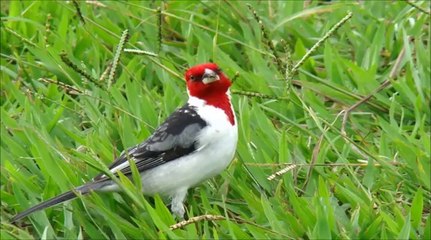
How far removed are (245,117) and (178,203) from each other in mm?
688

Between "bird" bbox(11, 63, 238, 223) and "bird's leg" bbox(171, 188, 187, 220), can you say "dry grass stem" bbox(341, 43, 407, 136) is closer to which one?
"bird" bbox(11, 63, 238, 223)

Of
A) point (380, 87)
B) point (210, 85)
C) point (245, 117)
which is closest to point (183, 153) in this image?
point (210, 85)

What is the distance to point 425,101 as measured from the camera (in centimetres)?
529

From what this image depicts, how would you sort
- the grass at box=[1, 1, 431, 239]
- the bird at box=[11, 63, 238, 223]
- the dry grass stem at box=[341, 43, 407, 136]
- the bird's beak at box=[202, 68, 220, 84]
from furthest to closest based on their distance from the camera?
the dry grass stem at box=[341, 43, 407, 136], the bird's beak at box=[202, 68, 220, 84], the bird at box=[11, 63, 238, 223], the grass at box=[1, 1, 431, 239]

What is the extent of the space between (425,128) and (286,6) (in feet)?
4.78

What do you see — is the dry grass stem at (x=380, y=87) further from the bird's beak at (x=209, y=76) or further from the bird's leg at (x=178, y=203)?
the bird's leg at (x=178, y=203)

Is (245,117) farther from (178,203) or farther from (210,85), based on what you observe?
(178,203)

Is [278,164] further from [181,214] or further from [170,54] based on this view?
[170,54]

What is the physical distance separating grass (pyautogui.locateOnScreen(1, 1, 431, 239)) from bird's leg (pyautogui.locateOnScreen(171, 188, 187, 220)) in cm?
9

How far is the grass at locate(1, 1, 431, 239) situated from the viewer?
415cm

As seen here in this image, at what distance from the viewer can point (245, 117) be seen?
4.97m

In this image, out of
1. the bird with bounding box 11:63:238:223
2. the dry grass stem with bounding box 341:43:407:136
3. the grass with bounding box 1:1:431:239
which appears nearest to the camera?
the grass with bounding box 1:1:431:239

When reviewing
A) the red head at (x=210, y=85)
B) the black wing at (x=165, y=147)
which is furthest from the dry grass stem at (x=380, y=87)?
the black wing at (x=165, y=147)

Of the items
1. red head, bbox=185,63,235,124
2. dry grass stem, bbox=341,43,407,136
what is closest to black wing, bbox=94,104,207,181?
red head, bbox=185,63,235,124
